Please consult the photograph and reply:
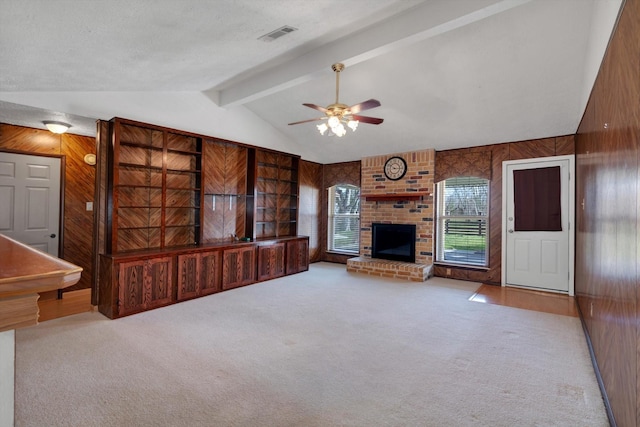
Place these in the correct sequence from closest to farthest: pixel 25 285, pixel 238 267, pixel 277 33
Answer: pixel 25 285 < pixel 277 33 < pixel 238 267

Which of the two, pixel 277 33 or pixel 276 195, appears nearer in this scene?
pixel 277 33

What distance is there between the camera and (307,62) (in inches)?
155

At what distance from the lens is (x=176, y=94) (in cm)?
484

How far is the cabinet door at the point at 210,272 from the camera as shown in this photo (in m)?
4.75

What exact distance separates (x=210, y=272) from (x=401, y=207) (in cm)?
385

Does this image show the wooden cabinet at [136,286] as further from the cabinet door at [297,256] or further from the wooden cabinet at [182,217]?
the cabinet door at [297,256]

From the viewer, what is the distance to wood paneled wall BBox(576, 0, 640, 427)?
1.63m

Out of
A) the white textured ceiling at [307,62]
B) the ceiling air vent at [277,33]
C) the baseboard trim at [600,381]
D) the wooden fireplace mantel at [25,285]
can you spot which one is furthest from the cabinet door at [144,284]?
the baseboard trim at [600,381]

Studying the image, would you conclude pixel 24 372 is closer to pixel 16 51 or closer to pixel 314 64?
pixel 16 51

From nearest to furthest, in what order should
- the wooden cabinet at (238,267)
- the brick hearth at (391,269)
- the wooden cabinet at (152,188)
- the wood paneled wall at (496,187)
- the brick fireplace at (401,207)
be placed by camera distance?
the wooden cabinet at (152,188), the wooden cabinet at (238,267), the wood paneled wall at (496,187), the brick hearth at (391,269), the brick fireplace at (401,207)

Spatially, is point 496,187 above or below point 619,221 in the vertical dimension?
above

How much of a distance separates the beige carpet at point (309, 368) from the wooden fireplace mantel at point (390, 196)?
98.4 inches

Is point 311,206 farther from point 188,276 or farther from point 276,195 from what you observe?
point 188,276

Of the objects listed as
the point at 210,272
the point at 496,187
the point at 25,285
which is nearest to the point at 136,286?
the point at 210,272
